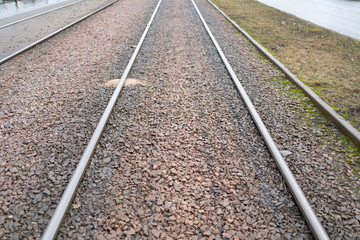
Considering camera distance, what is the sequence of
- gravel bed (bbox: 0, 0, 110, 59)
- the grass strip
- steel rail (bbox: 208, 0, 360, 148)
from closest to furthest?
steel rail (bbox: 208, 0, 360, 148) < the grass strip < gravel bed (bbox: 0, 0, 110, 59)

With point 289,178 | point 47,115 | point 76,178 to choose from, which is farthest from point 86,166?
point 289,178

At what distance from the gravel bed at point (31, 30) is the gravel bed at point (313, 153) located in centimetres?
693

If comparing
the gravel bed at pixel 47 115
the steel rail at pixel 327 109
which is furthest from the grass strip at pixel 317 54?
the gravel bed at pixel 47 115

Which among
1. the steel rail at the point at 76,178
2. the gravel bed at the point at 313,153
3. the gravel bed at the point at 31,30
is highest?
the gravel bed at the point at 31,30

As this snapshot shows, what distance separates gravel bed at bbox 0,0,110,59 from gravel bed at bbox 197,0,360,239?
693 centimetres

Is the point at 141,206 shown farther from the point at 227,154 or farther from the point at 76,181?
the point at 227,154

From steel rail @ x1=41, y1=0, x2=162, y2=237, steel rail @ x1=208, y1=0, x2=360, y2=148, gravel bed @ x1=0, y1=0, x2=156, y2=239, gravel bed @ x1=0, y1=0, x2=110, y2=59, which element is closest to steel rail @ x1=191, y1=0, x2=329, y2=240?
steel rail @ x1=208, y1=0, x2=360, y2=148

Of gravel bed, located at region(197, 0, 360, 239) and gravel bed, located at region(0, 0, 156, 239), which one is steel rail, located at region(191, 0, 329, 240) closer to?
gravel bed, located at region(197, 0, 360, 239)

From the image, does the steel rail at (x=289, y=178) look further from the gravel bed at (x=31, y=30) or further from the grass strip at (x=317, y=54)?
A: the gravel bed at (x=31, y=30)

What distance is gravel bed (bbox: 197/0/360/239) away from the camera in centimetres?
269

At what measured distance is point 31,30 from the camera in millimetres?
10078

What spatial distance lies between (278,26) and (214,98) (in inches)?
314

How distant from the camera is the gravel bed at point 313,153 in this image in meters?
2.69

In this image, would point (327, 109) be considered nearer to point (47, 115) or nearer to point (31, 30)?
point (47, 115)
